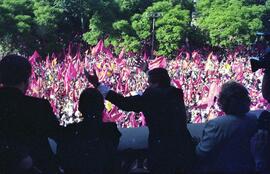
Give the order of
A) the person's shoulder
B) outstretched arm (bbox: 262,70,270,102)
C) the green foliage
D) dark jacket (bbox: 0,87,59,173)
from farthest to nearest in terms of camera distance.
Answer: the green foliage → the person's shoulder → outstretched arm (bbox: 262,70,270,102) → dark jacket (bbox: 0,87,59,173)

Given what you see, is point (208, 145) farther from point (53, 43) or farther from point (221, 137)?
point (53, 43)

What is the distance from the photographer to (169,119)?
2557 millimetres

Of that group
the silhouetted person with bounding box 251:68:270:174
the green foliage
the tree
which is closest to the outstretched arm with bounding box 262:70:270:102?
the silhouetted person with bounding box 251:68:270:174

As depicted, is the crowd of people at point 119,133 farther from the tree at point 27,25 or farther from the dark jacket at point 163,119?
the tree at point 27,25

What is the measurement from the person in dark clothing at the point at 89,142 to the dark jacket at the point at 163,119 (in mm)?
312

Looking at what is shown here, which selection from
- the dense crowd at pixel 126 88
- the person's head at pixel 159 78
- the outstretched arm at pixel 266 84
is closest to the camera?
the outstretched arm at pixel 266 84

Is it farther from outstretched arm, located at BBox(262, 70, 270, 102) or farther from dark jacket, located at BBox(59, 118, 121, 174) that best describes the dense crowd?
outstretched arm, located at BBox(262, 70, 270, 102)

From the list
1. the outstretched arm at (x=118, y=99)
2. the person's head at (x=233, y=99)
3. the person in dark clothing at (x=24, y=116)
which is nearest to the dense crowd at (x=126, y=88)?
the outstretched arm at (x=118, y=99)

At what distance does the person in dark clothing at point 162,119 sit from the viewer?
2416 millimetres

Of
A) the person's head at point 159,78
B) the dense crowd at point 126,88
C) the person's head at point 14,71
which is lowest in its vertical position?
the dense crowd at point 126,88

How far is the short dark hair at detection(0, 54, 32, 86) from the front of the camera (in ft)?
6.39

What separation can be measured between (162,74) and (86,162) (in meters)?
0.75

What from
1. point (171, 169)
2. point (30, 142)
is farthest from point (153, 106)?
point (30, 142)

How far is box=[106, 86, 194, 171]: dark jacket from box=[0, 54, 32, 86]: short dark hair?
0.67m
